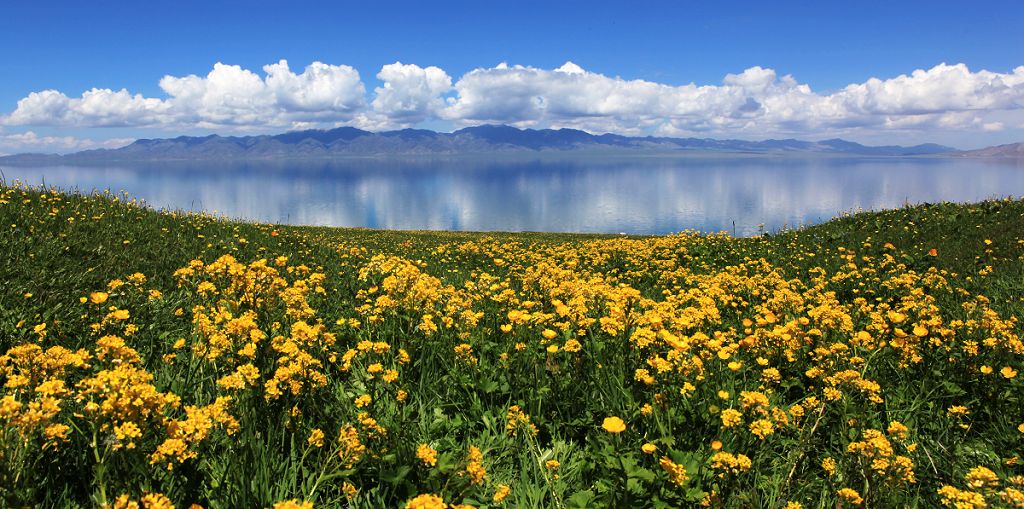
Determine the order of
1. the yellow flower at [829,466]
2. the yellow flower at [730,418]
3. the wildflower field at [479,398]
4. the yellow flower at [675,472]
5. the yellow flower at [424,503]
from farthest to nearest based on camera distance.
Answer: the yellow flower at [829,466] < the yellow flower at [730,418] < the yellow flower at [675,472] < the wildflower field at [479,398] < the yellow flower at [424,503]

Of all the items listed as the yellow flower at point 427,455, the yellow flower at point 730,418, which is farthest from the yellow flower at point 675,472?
the yellow flower at point 427,455

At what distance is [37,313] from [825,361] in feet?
25.7

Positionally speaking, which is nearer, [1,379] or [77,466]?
[77,466]

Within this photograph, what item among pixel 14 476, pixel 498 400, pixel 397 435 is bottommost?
pixel 498 400

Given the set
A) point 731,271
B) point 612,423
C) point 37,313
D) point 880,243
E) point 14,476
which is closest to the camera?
point 14,476

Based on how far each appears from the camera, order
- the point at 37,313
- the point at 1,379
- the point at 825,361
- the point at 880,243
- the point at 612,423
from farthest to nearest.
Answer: the point at 880,243, the point at 37,313, the point at 825,361, the point at 1,379, the point at 612,423

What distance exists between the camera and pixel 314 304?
6434 millimetres

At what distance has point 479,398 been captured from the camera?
434 centimetres

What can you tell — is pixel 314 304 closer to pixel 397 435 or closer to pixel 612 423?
pixel 397 435

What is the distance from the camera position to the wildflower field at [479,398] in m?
2.75

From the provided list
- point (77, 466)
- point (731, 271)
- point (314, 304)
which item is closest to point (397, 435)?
point (77, 466)

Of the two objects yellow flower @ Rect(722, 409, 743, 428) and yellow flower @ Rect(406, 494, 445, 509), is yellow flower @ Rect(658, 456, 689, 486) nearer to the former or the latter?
yellow flower @ Rect(722, 409, 743, 428)

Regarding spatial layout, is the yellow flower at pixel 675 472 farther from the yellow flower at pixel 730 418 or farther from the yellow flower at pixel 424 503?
the yellow flower at pixel 424 503

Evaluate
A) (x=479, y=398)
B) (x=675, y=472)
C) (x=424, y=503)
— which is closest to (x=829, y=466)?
(x=675, y=472)
